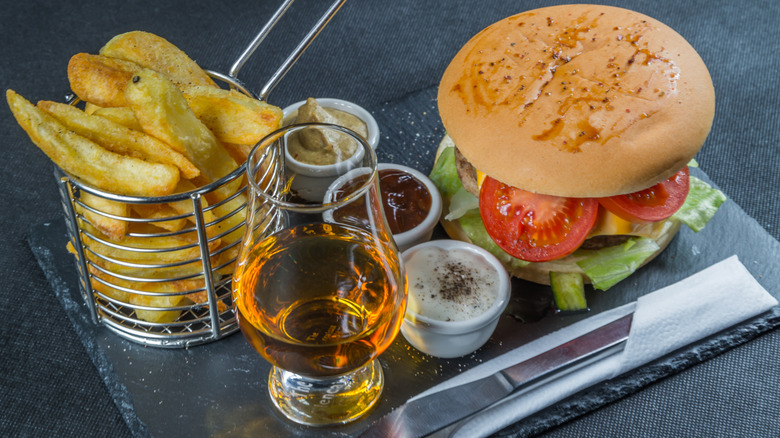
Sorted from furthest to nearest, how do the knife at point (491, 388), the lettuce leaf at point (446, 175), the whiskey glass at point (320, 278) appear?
the lettuce leaf at point (446, 175) → the knife at point (491, 388) → the whiskey glass at point (320, 278)

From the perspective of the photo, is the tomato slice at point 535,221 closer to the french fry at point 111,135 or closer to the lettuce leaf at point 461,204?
the lettuce leaf at point 461,204

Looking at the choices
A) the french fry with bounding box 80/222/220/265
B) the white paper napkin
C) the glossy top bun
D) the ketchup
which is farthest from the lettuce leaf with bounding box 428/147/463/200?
the french fry with bounding box 80/222/220/265

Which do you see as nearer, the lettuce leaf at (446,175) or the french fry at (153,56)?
the french fry at (153,56)

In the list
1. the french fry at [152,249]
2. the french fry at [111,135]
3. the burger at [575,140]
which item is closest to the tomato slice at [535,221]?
the burger at [575,140]

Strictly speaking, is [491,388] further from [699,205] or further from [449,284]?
[699,205]

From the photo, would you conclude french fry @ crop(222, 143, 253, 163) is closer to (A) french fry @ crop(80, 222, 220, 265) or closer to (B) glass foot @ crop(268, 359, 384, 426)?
(A) french fry @ crop(80, 222, 220, 265)

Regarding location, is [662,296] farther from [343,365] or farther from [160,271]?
[160,271]

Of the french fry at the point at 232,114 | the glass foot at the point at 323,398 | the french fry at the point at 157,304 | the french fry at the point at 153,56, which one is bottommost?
the glass foot at the point at 323,398

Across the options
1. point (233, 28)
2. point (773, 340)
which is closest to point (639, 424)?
point (773, 340)
